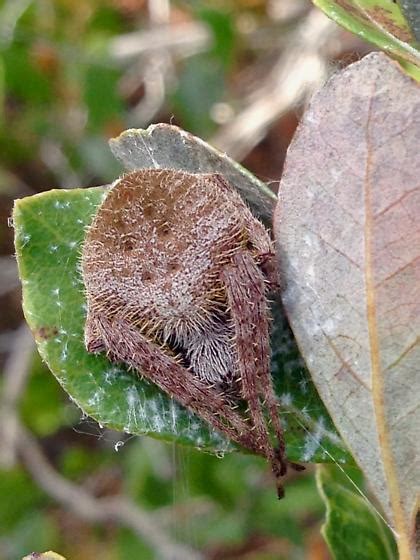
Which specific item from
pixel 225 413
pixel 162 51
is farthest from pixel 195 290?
pixel 162 51

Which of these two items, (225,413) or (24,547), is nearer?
(225,413)

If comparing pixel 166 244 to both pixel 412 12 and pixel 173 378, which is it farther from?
pixel 412 12

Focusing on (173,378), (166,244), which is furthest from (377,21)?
(173,378)

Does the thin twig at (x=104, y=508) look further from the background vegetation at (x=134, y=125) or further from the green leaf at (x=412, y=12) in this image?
the green leaf at (x=412, y=12)

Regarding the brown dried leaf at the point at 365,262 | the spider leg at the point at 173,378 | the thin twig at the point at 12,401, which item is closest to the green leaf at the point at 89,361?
the spider leg at the point at 173,378

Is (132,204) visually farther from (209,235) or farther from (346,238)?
(346,238)

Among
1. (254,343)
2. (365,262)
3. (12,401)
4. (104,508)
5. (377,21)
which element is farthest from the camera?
(12,401)
